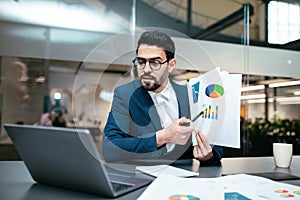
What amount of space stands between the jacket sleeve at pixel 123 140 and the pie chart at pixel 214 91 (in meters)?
0.26

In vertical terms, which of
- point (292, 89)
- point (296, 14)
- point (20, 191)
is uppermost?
point (296, 14)

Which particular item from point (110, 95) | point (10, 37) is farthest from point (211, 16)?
point (110, 95)

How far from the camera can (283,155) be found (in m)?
1.13

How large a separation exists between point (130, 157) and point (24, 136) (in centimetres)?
50

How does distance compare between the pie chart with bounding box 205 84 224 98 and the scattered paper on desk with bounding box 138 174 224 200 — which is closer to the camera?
the scattered paper on desk with bounding box 138 174 224 200

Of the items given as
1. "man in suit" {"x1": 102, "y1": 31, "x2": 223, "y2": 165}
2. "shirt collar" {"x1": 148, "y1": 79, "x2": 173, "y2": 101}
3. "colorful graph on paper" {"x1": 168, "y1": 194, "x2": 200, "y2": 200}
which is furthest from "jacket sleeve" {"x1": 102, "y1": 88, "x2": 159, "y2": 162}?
"colorful graph on paper" {"x1": 168, "y1": 194, "x2": 200, "y2": 200}

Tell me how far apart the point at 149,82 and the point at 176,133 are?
0.79 ft

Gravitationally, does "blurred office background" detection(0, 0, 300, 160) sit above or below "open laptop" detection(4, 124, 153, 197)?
above

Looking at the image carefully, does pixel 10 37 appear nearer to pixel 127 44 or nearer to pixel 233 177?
pixel 127 44

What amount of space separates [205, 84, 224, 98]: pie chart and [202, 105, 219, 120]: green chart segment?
4 centimetres

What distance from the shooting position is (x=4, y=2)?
2.89 m

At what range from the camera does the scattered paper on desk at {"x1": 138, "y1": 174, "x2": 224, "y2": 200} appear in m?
0.61

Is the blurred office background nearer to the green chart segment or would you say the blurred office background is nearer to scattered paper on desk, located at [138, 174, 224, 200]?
the green chart segment

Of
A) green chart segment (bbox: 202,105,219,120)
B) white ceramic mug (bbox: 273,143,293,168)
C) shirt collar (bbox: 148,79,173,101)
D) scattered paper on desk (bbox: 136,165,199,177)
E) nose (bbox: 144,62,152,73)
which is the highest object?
nose (bbox: 144,62,152,73)
